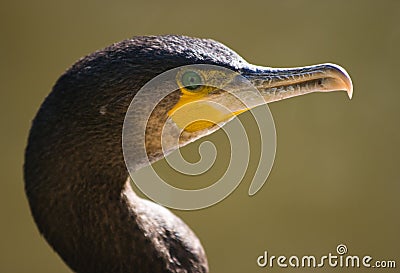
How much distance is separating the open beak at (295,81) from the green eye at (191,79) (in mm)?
109

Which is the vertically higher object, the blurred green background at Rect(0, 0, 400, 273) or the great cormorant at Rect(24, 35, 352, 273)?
the blurred green background at Rect(0, 0, 400, 273)

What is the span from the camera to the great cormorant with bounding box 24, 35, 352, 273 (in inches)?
64.1

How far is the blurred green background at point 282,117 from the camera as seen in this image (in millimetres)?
3240

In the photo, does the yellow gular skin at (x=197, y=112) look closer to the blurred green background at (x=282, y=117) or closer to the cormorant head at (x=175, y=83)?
the cormorant head at (x=175, y=83)

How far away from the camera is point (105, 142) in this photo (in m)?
1.68

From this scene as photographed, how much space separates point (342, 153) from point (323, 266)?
51 centimetres

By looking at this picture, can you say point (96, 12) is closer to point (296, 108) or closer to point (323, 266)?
point (296, 108)

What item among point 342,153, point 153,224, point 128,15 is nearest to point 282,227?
point 342,153

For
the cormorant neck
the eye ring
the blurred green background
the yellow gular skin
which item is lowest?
the cormorant neck

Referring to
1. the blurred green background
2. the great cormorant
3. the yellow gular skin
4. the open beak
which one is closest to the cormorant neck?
the great cormorant

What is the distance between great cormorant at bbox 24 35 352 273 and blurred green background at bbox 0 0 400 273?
1467 mm

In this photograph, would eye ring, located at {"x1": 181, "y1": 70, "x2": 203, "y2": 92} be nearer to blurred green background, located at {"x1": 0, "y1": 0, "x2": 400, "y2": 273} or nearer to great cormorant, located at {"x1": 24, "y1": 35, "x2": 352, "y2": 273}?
great cormorant, located at {"x1": 24, "y1": 35, "x2": 352, "y2": 273}

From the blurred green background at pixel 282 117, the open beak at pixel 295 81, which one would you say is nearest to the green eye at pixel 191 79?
the open beak at pixel 295 81

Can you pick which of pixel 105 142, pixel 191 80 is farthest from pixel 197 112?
pixel 105 142
